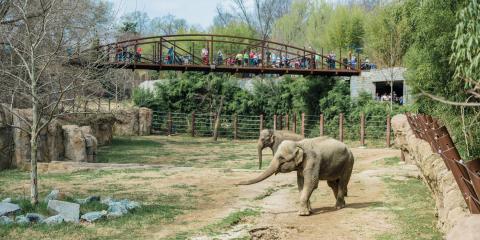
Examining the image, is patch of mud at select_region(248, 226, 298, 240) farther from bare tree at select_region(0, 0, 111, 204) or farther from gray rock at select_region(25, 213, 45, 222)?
bare tree at select_region(0, 0, 111, 204)

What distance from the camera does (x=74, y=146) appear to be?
1714cm

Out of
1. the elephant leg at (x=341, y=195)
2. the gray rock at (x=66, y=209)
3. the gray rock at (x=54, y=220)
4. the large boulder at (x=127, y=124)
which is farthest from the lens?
the large boulder at (x=127, y=124)

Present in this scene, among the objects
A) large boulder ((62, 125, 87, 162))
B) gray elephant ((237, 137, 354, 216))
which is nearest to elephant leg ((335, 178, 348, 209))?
gray elephant ((237, 137, 354, 216))

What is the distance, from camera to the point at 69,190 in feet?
37.1

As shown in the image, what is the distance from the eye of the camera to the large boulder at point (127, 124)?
96.3ft

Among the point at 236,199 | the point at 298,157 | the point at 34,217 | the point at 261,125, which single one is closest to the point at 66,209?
the point at 34,217

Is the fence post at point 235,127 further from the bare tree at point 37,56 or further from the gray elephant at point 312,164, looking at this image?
the gray elephant at point 312,164

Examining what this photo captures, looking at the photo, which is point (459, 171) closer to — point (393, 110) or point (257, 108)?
point (393, 110)

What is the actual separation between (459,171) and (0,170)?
1183 centimetres

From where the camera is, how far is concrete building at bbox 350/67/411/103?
87.7ft

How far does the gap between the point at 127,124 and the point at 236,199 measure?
65.5 feet

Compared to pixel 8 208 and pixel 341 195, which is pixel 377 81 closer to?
pixel 341 195

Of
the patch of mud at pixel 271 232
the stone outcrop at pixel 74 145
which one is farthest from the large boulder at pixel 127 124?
the patch of mud at pixel 271 232

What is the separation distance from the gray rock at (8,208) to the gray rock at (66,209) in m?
0.44
